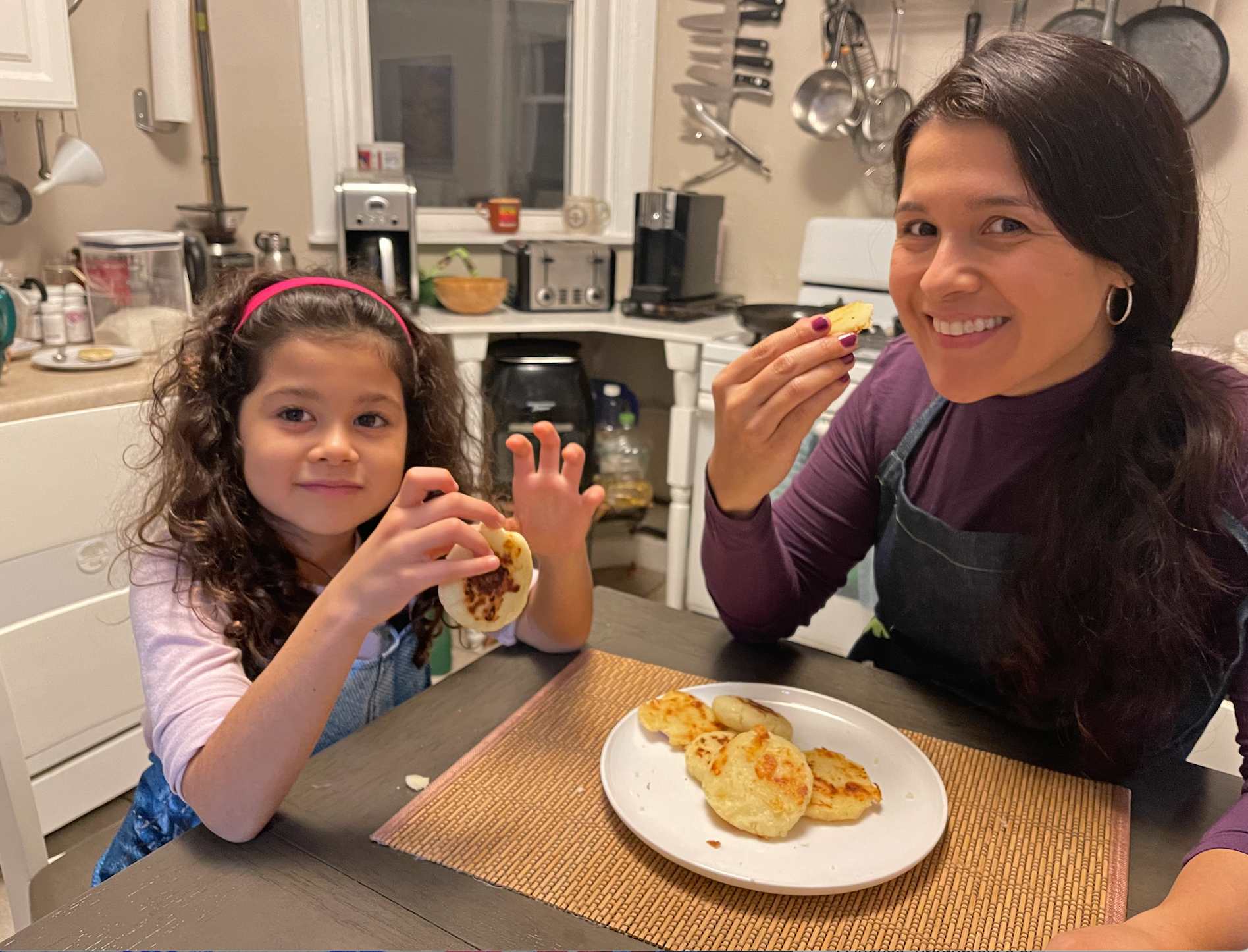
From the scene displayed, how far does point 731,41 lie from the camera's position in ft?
9.71

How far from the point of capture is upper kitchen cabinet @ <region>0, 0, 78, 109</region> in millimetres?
1872

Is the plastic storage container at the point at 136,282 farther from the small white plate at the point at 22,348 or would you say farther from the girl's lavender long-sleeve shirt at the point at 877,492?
the girl's lavender long-sleeve shirt at the point at 877,492

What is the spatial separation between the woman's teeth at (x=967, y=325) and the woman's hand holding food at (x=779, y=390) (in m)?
0.08

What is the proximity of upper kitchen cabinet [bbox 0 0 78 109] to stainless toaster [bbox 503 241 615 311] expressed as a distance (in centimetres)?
122

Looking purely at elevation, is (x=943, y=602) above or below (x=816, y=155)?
below

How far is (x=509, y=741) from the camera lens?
885mm

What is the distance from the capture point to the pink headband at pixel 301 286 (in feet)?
3.55

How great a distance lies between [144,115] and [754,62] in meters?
1.74

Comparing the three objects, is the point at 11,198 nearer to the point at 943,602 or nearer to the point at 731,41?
the point at 731,41

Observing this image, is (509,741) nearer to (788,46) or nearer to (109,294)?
(109,294)

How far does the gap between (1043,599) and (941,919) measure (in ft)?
1.38

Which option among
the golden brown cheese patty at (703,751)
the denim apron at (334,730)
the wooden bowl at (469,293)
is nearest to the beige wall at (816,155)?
the wooden bowl at (469,293)

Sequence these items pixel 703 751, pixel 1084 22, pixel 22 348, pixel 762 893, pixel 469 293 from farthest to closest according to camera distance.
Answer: pixel 469 293
pixel 1084 22
pixel 22 348
pixel 703 751
pixel 762 893

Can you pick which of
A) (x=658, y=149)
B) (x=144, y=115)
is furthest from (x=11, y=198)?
(x=658, y=149)
